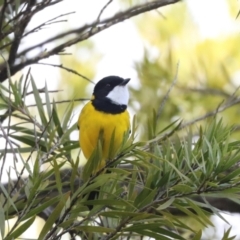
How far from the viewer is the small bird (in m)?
1.38

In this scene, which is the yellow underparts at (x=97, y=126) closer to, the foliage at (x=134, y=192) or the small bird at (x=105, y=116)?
the small bird at (x=105, y=116)

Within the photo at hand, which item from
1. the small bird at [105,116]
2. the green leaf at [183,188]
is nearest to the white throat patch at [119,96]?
the small bird at [105,116]

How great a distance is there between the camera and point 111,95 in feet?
5.22

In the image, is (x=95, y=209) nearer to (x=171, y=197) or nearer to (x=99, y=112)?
(x=171, y=197)

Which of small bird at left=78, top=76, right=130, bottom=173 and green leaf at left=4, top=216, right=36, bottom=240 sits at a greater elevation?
small bird at left=78, top=76, right=130, bottom=173

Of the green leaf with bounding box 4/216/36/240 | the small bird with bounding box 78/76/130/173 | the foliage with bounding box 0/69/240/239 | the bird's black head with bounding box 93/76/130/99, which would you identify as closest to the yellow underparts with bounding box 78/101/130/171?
the small bird with bounding box 78/76/130/173

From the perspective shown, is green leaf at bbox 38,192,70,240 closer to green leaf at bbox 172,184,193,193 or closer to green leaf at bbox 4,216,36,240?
green leaf at bbox 4,216,36,240

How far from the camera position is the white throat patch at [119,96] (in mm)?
1570

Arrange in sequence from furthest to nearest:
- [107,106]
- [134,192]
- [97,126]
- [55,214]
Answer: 1. [107,106]
2. [97,126]
3. [134,192]
4. [55,214]

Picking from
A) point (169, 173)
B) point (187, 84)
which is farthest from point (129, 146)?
point (187, 84)

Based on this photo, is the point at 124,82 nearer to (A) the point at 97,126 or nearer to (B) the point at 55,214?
(A) the point at 97,126

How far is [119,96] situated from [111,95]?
2 centimetres

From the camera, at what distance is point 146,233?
32.8 inches

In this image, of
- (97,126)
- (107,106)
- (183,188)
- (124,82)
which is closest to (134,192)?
(183,188)
